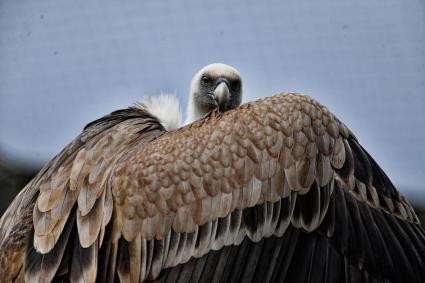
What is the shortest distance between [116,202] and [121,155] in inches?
15.5

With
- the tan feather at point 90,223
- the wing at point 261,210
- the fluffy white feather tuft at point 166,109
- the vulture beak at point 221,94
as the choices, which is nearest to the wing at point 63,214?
the tan feather at point 90,223

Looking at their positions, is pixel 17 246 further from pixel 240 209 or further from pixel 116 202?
pixel 240 209

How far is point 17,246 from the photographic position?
14.0 ft

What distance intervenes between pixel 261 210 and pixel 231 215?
0.15 m

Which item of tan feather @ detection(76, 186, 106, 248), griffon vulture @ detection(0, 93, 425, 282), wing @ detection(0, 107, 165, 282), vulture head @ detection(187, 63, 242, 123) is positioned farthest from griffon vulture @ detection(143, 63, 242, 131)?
tan feather @ detection(76, 186, 106, 248)

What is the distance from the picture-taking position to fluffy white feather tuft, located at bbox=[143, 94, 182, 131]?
534cm

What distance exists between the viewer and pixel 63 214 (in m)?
Answer: 4.27

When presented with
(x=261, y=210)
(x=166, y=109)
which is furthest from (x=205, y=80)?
(x=261, y=210)

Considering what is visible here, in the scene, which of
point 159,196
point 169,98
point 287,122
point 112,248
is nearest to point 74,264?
point 112,248

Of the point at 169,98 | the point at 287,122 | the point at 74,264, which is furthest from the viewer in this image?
the point at 169,98

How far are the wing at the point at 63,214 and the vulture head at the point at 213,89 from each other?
1.12 meters

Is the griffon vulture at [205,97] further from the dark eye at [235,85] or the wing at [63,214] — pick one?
the wing at [63,214]

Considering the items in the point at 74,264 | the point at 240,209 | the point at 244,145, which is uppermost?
the point at 244,145

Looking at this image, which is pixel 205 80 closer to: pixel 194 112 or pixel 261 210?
pixel 194 112
